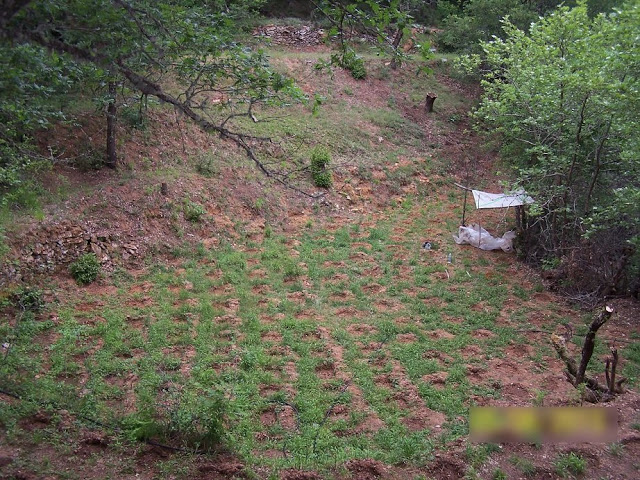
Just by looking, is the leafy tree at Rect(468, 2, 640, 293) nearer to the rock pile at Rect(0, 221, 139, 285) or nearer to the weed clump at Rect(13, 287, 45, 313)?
the rock pile at Rect(0, 221, 139, 285)

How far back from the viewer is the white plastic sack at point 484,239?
9.45 metres

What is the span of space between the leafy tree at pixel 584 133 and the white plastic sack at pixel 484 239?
679 mm

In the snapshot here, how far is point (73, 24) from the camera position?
12.1 ft

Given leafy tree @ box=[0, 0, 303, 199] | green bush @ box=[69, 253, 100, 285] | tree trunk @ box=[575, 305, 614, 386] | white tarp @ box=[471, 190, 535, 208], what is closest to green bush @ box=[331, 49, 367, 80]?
leafy tree @ box=[0, 0, 303, 199]

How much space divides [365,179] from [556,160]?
496cm

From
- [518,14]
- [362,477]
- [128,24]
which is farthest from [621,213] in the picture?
[518,14]

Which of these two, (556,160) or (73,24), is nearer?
(73,24)

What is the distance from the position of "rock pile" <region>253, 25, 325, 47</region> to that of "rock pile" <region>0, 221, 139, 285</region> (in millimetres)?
12489

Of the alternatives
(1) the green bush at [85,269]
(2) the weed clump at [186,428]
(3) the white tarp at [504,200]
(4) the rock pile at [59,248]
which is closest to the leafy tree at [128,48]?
(2) the weed clump at [186,428]

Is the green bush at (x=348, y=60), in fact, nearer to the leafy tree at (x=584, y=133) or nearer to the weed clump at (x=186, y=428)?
the weed clump at (x=186, y=428)

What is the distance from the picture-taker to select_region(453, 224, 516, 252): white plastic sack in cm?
945

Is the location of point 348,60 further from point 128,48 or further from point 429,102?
point 429,102

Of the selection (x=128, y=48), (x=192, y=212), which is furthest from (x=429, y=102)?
(x=128, y=48)

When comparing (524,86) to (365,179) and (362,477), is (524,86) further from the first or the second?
(362,477)
